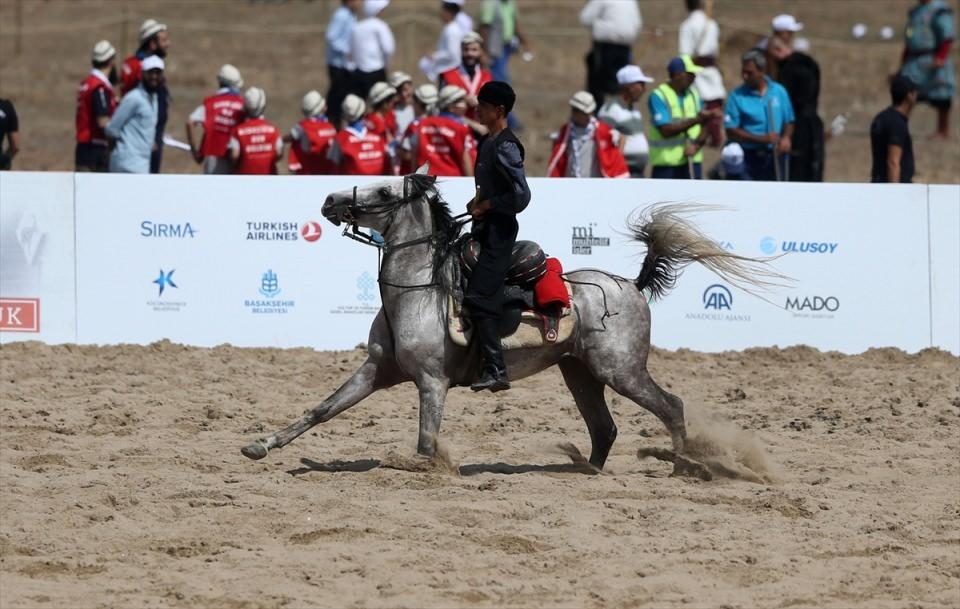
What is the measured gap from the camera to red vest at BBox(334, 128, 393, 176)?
14.5 metres

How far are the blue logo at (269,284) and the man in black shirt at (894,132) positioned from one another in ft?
18.0

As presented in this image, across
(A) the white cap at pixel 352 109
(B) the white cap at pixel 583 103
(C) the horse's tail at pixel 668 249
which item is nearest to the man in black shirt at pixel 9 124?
(A) the white cap at pixel 352 109

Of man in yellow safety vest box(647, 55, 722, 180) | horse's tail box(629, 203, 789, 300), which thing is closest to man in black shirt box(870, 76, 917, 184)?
man in yellow safety vest box(647, 55, 722, 180)

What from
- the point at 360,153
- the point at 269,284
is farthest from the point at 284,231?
the point at 360,153

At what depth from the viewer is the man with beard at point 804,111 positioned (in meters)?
16.0

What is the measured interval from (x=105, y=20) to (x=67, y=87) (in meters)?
3.52

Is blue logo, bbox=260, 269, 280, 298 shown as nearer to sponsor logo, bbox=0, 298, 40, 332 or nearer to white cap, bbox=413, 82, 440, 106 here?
sponsor logo, bbox=0, 298, 40, 332

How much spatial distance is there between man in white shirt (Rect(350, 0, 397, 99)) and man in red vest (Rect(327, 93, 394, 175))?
3486 millimetres

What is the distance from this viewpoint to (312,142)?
14.8 meters

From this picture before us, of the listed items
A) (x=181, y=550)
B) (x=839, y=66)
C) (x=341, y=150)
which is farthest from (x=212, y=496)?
(x=839, y=66)

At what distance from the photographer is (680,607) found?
696 centimetres

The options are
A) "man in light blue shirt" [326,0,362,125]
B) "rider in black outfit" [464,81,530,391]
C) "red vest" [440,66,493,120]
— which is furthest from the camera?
"man in light blue shirt" [326,0,362,125]

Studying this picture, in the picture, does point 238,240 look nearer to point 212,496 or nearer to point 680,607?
point 212,496

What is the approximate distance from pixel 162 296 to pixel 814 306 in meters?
5.57
